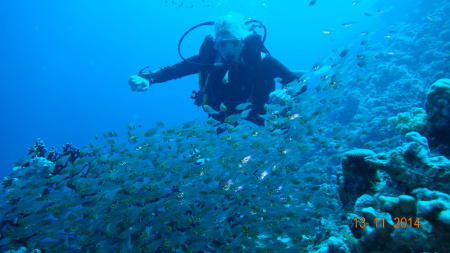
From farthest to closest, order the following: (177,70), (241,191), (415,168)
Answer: (177,70) → (241,191) → (415,168)

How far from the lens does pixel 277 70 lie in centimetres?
688

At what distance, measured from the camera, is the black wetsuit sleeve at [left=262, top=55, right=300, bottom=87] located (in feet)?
22.1

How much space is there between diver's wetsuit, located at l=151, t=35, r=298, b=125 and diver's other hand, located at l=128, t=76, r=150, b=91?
0.66 metres

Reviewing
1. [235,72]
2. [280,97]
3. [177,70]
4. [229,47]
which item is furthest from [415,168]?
[177,70]

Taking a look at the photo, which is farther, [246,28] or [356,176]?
[246,28]

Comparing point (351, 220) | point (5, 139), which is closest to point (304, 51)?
point (351, 220)

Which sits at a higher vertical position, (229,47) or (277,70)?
(229,47)

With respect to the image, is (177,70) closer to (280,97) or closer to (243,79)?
(243,79)

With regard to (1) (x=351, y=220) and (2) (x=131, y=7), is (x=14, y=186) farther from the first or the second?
(2) (x=131, y=7)

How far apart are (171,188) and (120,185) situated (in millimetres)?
1053

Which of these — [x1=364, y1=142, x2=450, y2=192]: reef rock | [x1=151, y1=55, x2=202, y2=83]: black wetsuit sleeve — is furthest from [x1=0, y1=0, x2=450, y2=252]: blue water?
[x1=151, y1=55, x2=202, y2=83]: black wetsuit sleeve

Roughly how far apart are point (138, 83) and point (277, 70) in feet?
12.0

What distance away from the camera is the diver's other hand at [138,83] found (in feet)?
19.0

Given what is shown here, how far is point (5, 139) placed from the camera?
129625 millimetres
